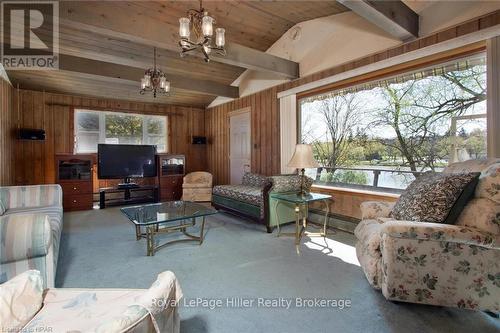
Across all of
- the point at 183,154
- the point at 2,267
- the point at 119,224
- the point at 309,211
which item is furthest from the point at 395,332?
the point at 183,154

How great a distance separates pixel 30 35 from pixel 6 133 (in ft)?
6.28

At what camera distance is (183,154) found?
268 inches

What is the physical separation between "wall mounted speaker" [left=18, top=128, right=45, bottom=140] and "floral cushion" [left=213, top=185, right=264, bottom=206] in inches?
143

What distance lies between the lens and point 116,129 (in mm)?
6082

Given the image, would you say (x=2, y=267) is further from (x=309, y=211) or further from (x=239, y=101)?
(x=239, y=101)

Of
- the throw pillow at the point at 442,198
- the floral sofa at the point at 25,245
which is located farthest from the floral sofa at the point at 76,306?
the throw pillow at the point at 442,198

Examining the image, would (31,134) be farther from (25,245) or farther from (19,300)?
(19,300)

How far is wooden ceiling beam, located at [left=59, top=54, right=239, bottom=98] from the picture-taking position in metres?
4.27

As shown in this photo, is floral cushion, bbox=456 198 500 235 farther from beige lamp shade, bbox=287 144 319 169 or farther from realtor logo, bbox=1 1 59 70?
realtor logo, bbox=1 1 59 70

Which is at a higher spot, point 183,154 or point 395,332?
point 183,154

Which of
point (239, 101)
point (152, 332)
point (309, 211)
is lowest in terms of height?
point (309, 211)

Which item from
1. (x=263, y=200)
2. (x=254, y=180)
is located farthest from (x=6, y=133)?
(x=263, y=200)

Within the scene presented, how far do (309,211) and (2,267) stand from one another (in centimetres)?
363

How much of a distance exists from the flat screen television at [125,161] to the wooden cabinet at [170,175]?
18 centimetres
